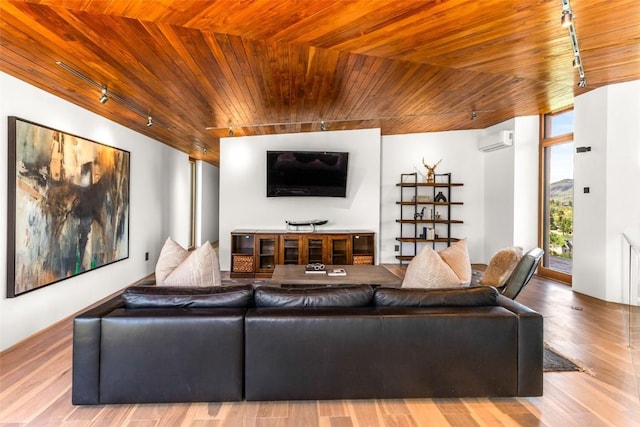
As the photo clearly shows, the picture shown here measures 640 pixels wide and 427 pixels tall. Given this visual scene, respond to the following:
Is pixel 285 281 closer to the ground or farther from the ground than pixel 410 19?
closer to the ground

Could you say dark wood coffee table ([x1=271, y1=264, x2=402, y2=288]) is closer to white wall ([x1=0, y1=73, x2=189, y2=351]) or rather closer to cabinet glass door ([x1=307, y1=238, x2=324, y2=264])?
cabinet glass door ([x1=307, y1=238, x2=324, y2=264])

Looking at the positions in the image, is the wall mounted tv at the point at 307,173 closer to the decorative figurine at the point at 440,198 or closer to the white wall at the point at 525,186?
the decorative figurine at the point at 440,198

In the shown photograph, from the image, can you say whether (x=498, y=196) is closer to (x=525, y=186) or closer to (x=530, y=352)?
(x=525, y=186)

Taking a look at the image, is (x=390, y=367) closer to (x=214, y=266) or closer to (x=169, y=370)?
(x=169, y=370)

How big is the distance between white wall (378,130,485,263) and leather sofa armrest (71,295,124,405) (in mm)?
5671

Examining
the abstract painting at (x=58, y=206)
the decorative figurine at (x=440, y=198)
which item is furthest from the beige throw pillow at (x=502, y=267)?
the abstract painting at (x=58, y=206)

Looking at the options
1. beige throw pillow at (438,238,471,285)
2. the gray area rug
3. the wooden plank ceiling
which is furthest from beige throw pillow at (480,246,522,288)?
the wooden plank ceiling

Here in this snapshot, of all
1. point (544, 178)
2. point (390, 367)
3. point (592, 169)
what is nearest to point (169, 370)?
point (390, 367)

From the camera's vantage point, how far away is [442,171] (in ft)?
23.7

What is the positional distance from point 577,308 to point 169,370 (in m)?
4.48

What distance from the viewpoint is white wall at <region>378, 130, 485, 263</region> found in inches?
283

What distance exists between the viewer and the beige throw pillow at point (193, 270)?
9.21 ft

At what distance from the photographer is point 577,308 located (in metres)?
4.24

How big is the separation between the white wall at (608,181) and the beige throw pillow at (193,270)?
4806 millimetres
